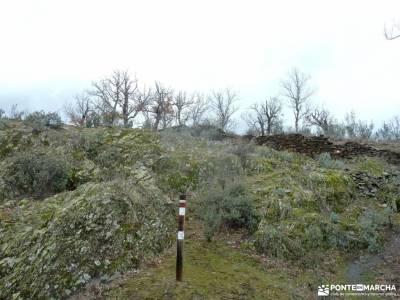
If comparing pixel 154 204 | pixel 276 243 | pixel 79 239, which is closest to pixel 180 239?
pixel 79 239

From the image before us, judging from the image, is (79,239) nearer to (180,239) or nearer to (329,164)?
(180,239)

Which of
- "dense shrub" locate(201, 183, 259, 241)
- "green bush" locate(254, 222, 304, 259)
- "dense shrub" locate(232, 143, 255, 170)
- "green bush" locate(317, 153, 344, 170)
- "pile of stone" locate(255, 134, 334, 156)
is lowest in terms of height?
"green bush" locate(254, 222, 304, 259)

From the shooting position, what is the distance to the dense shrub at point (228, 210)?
808 cm

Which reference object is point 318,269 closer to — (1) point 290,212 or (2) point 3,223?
(1) point 290,212

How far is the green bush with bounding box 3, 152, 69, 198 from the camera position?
975 cm

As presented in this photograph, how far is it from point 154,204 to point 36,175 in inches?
134

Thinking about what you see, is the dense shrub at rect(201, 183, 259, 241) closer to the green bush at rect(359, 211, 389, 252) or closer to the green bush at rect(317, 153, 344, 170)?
the green bush at rect(359, 211, 389, 252)

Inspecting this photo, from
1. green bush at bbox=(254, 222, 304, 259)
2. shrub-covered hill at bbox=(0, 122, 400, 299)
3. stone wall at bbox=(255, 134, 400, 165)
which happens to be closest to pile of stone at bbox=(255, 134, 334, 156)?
stone wall at bbox=(255, 134, 400, 165)

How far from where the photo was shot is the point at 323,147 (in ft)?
48.3

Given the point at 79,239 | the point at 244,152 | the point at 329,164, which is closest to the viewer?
the point at 79,239

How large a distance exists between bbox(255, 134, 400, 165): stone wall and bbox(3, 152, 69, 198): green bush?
8143 mm

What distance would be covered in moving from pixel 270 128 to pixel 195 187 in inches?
1293

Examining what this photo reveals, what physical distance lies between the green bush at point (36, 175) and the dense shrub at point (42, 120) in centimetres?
303

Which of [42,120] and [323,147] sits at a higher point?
[42,120]
